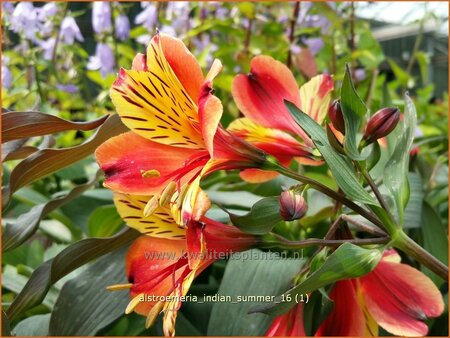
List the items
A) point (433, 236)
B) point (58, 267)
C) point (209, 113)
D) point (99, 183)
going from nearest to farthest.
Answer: point (209, 113) < point (58, 267) < point (433, 236) < point (99, 183)

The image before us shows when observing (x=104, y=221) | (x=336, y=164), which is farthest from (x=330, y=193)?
(x=104, y=221)

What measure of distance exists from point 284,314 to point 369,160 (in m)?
0.13

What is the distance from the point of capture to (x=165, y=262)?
0.43 meters

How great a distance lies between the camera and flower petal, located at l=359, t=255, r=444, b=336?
44cm

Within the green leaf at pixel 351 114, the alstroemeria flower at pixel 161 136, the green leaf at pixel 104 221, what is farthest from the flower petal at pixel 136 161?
the green leaf at pixel 104 221

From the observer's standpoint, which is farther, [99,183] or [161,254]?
[99,183]

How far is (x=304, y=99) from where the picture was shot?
51 centimetres

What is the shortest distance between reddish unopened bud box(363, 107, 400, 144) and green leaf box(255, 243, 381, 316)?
88 millimetres

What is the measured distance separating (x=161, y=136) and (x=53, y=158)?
121mm

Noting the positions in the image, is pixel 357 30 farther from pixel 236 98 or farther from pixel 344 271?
pixel 344 271

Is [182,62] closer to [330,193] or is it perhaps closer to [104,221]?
[330,193]

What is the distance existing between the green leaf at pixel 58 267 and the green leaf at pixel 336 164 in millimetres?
177

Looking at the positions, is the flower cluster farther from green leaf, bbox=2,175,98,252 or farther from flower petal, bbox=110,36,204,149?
green leaf, bbox=2,175,98,252

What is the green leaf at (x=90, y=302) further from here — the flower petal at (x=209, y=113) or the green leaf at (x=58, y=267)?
the flower petal at (x=209, y=113)
